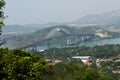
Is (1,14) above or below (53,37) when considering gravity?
above

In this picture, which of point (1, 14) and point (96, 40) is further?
point (96, 40)

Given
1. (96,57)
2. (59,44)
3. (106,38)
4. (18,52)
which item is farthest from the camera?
(106,38)

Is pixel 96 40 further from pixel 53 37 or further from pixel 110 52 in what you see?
pixel 110 52

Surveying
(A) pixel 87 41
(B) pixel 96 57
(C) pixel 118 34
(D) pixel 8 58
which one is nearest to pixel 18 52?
(D) pixel 8 58

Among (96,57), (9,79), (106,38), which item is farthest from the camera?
(106,38)

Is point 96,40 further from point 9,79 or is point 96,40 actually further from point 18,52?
point 9,79

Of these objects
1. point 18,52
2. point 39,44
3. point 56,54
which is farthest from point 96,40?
point 18,52

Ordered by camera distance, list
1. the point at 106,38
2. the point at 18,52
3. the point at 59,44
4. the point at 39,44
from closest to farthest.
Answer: the point at 18,52 < the point at 39,44 < the point at 59,44 < the point at 106,38

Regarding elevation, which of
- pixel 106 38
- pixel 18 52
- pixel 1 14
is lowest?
pixel 106 38

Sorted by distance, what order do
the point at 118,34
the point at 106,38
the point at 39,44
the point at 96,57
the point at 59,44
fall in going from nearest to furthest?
the point at 96,57 < the point at 39,44 < the point at 59,44 < the point at 106,38 < the point at 118,34
